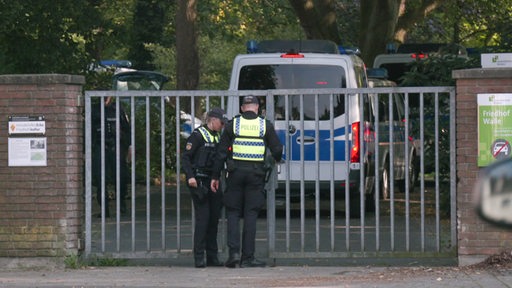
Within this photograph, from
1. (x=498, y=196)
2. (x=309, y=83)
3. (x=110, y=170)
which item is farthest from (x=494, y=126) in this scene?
(x=498, y=196)

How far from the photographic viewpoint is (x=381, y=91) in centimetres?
902

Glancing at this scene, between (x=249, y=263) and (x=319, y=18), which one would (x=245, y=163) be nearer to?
(x=249, y=263)

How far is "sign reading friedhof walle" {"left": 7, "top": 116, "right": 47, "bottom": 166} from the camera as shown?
9172 mm

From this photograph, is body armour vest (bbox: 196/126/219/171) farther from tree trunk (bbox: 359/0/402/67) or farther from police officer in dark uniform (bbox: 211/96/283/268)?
tree trunk (bbox: 359/0/402/67)

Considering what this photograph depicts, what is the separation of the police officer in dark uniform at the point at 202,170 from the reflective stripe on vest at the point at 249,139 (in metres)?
0.22

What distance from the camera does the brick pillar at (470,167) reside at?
8.88 meters

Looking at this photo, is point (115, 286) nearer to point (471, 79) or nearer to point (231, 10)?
point (471, 79)

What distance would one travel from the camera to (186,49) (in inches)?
812

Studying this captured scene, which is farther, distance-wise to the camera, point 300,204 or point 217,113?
point 300,204

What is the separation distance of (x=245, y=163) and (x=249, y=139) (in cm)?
22

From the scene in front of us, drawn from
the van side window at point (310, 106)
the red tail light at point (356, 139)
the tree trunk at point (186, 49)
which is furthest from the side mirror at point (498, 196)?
the tree trunk at point (186, 49)

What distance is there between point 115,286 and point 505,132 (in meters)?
3.63

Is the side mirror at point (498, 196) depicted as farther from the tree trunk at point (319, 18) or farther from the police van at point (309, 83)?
the tree trunk at point (319, 18)

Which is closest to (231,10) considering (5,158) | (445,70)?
(445,70)
